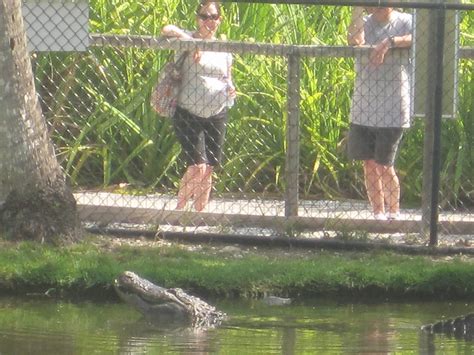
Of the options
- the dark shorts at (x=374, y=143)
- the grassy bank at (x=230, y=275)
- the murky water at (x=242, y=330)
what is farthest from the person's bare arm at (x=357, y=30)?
the murky water at (x=242, y=330)

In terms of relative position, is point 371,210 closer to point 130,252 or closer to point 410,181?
point 410,181

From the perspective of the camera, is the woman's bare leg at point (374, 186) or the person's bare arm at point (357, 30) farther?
the woman's bare leg at point (374, 186)

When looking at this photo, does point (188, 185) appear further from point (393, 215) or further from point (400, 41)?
point (400, 41)

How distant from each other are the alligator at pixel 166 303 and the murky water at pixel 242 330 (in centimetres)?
9

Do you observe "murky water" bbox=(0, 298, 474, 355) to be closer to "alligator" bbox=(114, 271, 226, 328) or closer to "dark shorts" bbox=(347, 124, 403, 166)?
"alligator" bbox=(114, 271, 226, 328)

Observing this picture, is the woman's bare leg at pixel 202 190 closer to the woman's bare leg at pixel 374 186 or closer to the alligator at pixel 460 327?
the woman's bare leg at pixel 374 186

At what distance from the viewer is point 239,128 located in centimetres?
1125

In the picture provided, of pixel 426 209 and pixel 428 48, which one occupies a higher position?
pixel 428 48

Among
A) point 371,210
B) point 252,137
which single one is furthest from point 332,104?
point 371,210

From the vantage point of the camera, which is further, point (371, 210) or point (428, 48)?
point (371, 210)

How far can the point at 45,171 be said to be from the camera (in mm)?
8680

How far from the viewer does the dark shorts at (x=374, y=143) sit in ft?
32.0

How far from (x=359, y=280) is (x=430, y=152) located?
1.41 meters

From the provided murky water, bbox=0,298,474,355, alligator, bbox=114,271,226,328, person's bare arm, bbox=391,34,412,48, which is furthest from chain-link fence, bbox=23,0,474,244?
alligator, bbox=114,271,226,328
